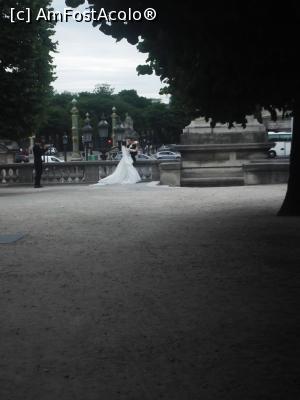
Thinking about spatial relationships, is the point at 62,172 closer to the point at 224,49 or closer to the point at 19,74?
the point at 19,74

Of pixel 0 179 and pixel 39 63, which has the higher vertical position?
pixel 39 63

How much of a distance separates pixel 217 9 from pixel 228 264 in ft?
10.4

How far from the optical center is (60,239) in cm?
1028

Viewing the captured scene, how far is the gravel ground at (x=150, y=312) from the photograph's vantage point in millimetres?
3832

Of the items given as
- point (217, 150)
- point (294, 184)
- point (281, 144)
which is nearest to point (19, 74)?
point (217, 150)

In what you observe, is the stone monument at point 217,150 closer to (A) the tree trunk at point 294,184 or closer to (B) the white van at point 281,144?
Answer: (A) the tree trunk at point 294,184

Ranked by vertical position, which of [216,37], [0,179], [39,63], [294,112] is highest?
[39,63]

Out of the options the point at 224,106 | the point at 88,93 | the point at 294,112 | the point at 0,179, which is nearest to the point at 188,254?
the point at 224,106

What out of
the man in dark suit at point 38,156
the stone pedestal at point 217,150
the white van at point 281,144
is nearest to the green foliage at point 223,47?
the stone pedestal at point 217,150

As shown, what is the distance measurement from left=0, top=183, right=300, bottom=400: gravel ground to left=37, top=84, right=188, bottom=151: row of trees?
10919cm

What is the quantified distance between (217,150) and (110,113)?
11896 cm

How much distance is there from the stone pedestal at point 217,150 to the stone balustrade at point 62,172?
258 inches

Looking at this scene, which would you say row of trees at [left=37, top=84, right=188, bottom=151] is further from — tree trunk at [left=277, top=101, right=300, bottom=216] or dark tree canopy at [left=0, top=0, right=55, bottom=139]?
tree trunk at [left=277, top=101, right=300, bottom=216]

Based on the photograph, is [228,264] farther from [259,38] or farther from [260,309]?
[259,38]
